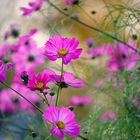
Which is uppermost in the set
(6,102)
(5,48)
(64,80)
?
(5,48)

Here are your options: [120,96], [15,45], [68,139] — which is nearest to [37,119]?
[15,45]

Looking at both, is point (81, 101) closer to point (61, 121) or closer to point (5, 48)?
point (5, 48)

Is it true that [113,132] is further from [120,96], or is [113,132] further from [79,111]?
[79,111]

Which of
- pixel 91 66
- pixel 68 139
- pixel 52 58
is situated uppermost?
pixel 91 66

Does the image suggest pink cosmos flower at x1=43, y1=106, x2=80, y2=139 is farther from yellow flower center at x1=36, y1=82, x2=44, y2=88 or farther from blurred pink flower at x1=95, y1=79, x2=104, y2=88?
blurred pink flower at x1=95, y1=79, x2=104, y2=88

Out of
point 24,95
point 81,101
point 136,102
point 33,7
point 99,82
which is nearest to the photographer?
point 136,102

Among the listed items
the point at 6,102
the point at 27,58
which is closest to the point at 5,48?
the point at 27,58

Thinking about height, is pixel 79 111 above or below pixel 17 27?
below

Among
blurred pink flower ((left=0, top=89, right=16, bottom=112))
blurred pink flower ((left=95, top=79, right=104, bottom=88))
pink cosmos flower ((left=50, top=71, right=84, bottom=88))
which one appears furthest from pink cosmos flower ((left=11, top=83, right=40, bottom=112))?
pink cosmos flower ((left=50, top=71, right=84, bottom=88))
